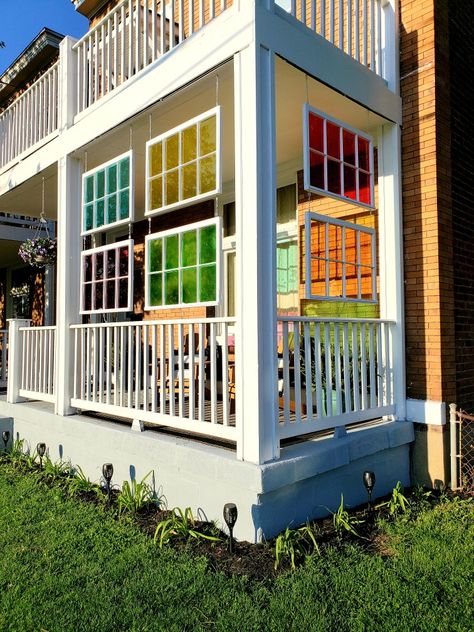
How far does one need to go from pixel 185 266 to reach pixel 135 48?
2356mm

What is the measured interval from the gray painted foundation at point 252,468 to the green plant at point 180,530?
0.41ft

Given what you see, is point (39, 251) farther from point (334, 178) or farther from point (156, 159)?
point (334, 178)

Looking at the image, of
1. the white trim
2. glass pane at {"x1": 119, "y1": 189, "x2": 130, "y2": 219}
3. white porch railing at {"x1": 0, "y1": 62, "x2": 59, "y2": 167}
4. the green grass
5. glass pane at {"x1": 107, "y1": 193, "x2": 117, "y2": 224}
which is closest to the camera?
the green grass

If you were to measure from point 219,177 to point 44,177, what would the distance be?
376 cm

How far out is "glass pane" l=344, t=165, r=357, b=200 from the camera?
16.2 feet

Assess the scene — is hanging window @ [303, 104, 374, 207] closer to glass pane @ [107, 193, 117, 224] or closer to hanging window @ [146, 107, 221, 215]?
hanging window @ [146, 107, 221, 215]

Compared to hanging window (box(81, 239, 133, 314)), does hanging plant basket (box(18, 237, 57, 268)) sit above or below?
above

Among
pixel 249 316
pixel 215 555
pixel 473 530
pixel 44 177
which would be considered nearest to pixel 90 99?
pixel 44 177

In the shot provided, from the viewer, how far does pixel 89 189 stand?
5.93 metres

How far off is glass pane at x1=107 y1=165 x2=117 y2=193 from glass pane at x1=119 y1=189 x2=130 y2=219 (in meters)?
0.19

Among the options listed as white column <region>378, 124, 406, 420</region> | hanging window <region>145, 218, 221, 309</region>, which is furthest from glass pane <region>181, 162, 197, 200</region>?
white column <region>378, 124, 406, 420</region>

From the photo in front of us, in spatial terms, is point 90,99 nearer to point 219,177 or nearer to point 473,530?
point 219,177

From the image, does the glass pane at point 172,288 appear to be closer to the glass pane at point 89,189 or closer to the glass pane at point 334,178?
the glass pane at point 334,178

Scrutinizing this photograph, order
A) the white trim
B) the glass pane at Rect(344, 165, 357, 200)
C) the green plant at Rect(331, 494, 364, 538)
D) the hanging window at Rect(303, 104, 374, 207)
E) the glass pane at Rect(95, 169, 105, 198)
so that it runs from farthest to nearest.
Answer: the glass pane at Rect(95, 169, 105, 198) → the glass pane at Rect(344, 165, 357, 200) → the white trim → the hanging window at Rect(303, 104, 374, 207) → the green plant at Rect(331, 494, 364, 538)
